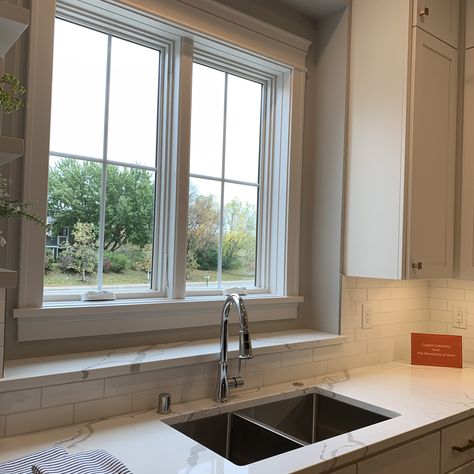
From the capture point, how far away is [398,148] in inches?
83.7

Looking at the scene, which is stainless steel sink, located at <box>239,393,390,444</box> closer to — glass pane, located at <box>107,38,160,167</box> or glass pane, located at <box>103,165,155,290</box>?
glass pane, located at <box>103,165,155,290</box>

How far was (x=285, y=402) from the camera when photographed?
1934 millimetres

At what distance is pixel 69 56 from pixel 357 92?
132cm

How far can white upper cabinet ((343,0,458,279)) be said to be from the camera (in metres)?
2.12

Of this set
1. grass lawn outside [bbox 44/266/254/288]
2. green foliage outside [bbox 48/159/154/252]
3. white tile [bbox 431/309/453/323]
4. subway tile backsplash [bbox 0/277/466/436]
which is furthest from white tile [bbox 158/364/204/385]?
white tile [bbox 431/309/453/323]

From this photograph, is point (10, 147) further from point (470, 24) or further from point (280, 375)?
point (470, 24)

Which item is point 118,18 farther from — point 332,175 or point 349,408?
point 349,408

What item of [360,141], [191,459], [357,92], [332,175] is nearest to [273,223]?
[332,175]

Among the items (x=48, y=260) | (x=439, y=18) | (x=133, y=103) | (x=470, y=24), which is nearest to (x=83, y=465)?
(x=48, y=260)

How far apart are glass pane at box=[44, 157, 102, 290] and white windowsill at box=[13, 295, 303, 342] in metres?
0.13

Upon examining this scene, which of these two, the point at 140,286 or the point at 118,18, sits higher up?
the point at 118,18

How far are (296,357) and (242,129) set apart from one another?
3.68 feet

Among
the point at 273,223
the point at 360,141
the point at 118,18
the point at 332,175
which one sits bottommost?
the point at 273,223

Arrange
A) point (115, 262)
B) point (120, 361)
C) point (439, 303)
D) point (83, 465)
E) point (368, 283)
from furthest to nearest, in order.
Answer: point (439, 303) → point (368, 283) → point (115, 262) → point (120, 361) → point (83, 465)
